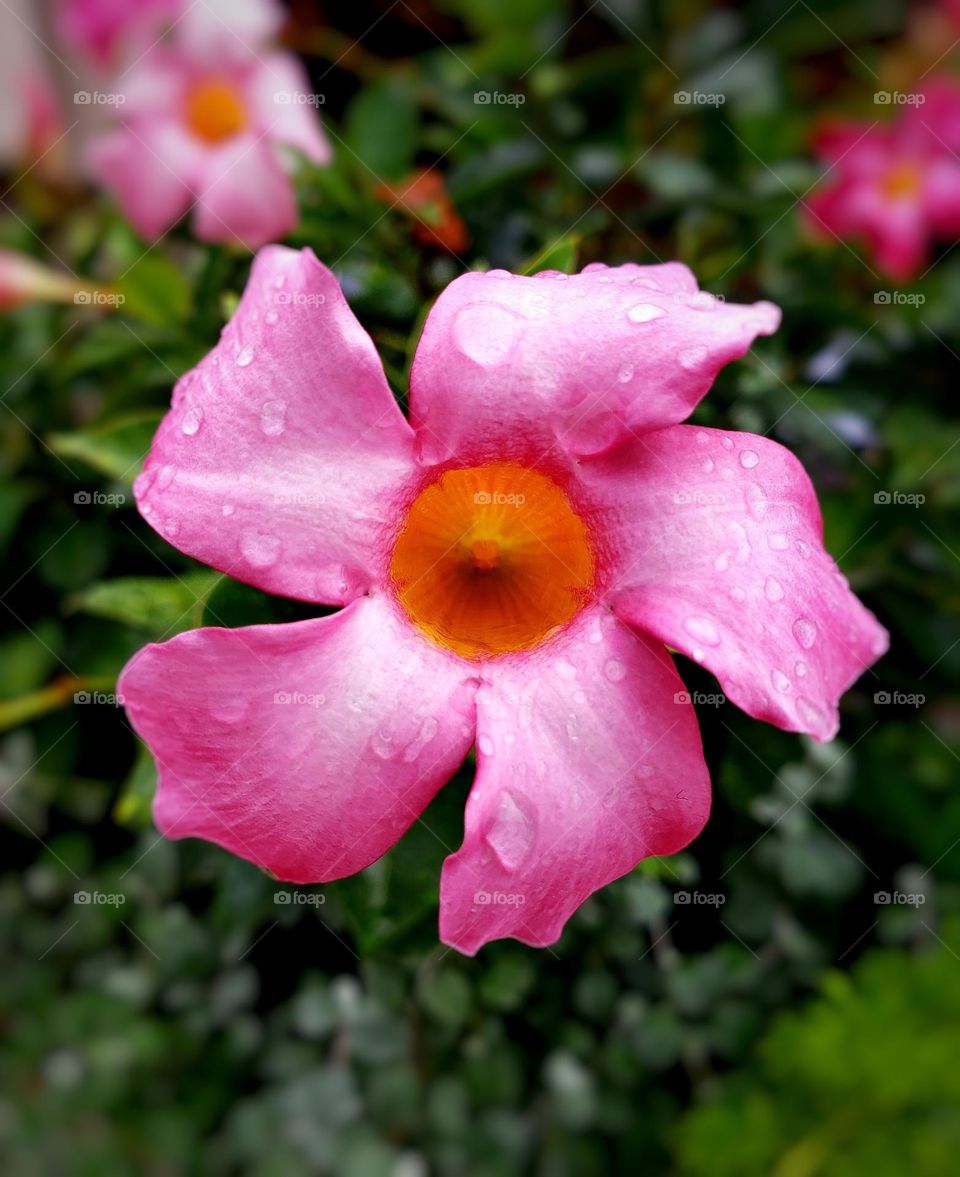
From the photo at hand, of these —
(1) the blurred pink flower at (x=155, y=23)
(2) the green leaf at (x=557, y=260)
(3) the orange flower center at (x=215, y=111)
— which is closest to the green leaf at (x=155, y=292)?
(3) the orange flower center at (x=215, y=111)

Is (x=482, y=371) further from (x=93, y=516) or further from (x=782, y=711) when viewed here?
(x=93, y=516)

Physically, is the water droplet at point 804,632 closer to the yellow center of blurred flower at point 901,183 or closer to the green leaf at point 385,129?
the green leaf at point 385,129

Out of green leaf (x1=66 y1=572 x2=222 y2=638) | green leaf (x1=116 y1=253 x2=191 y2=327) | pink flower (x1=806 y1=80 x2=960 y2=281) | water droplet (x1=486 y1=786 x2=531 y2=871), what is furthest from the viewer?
pink flower (x1=806 y1=80 x2=960 y2=281)

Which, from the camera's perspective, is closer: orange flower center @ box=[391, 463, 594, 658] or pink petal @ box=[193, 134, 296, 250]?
orange flower center @ box=[391, 463, 594, 658]

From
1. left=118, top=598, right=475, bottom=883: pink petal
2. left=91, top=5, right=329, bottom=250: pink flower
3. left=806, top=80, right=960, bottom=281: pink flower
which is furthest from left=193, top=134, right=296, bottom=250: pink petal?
left=806, top=80, right=960, bottom=281: pink flower

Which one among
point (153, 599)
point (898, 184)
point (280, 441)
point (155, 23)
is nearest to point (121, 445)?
point (153, 599)

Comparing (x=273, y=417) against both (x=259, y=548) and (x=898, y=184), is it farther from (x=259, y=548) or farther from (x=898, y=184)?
(x=898, y=184)

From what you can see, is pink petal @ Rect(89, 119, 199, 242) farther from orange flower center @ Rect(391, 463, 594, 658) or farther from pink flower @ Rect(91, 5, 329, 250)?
orange flower center @ Rect(391, 463, 594, 658)
